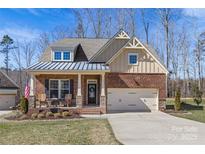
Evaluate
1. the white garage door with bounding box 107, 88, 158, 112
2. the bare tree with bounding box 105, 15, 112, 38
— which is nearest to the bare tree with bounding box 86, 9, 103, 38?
the bare tree with bounding box 105, 15, 112, 38

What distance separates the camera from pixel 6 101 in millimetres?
33406

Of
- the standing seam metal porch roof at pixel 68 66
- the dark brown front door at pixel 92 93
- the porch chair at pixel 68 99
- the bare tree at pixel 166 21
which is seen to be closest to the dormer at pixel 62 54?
the standing seam metal porch roof at pixel 68 66

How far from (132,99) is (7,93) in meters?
13.8

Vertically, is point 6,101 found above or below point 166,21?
below

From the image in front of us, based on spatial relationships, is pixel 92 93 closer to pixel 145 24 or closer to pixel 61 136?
pixel 61 136

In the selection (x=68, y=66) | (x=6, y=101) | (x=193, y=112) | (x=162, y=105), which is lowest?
(x=193, y=112)

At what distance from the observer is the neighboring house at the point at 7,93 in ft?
108

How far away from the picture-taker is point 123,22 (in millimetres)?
45875

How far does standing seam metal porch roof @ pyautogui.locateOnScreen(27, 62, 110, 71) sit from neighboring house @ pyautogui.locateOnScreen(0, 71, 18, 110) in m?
8.75

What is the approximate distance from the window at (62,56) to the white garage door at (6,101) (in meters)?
9.00

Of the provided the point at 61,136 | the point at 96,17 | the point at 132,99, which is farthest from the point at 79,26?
the point at 61,136

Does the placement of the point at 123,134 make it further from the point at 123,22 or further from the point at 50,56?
the point at 123,22
